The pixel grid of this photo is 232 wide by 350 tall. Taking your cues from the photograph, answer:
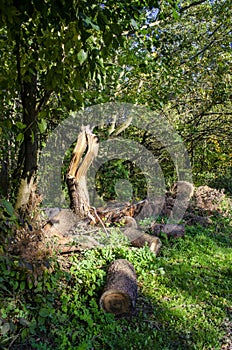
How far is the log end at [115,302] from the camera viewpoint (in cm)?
344

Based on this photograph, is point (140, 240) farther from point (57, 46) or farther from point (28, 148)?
point (57, 46)

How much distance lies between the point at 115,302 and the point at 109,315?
16 cm

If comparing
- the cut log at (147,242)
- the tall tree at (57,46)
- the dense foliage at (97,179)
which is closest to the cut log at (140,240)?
the cut log at (147,242)

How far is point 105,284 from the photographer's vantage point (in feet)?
12.2

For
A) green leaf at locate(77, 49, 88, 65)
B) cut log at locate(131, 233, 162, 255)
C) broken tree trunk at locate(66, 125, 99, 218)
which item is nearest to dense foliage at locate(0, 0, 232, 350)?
green leaf at locate(77, 49, 88, 65)

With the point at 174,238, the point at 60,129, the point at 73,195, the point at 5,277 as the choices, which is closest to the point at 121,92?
the point at 60,129

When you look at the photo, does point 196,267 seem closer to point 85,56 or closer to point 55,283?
point 55,283

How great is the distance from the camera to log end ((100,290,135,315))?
3.44 meters

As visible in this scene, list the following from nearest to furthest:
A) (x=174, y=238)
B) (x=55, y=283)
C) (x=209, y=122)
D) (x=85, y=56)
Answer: (x=85, y=56) → (x=55, y=283) → (x=174, y=238) → (x=209, y=122)

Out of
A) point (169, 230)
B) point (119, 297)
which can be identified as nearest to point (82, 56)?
point (119, 297)

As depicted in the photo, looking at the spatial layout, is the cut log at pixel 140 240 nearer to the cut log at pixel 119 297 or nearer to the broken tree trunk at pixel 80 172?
the broken tree trunk at pixel 80 172

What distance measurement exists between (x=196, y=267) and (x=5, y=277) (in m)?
3.39

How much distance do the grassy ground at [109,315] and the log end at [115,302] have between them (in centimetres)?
8

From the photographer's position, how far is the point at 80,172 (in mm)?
6020
